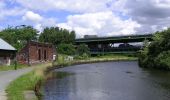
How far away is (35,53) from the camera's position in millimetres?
114875

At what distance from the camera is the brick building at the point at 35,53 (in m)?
107

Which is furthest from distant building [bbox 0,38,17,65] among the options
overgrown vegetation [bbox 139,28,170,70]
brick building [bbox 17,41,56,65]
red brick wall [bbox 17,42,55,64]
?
overgrown vegetation [bbox 139,28,170,70]

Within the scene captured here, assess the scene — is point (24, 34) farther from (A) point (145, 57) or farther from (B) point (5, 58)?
(B) point (5, 58)

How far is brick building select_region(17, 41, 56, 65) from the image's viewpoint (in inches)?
4228

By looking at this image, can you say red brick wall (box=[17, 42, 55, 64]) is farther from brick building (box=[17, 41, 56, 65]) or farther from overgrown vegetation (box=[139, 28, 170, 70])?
overgrown vegetation (box=[139, 28, 170, 70])

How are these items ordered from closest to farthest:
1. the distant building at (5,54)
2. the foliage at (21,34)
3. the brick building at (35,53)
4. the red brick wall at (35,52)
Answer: the distant building at (5,54) < the brick building at (35,53) < the red brick wall at (35,52) < the foliage at (21,34)

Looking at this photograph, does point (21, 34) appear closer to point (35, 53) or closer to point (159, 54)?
point (35, 53)

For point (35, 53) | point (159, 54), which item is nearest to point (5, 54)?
point (35, 53)

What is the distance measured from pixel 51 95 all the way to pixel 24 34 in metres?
98.8

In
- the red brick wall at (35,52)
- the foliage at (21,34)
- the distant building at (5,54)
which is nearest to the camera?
the distant building at (5,54)

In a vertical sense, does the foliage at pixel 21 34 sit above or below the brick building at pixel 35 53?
above

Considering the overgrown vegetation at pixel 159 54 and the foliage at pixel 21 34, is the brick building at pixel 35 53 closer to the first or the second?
the foliage at pixel 21 34

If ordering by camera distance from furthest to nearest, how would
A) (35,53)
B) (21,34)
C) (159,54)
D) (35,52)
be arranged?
1. (21,34)
2. (35,52)
3. (35,53)
4. (159,54)

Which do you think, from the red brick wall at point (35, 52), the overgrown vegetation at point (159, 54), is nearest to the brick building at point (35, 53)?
the red brick wall at point (35, 52)
